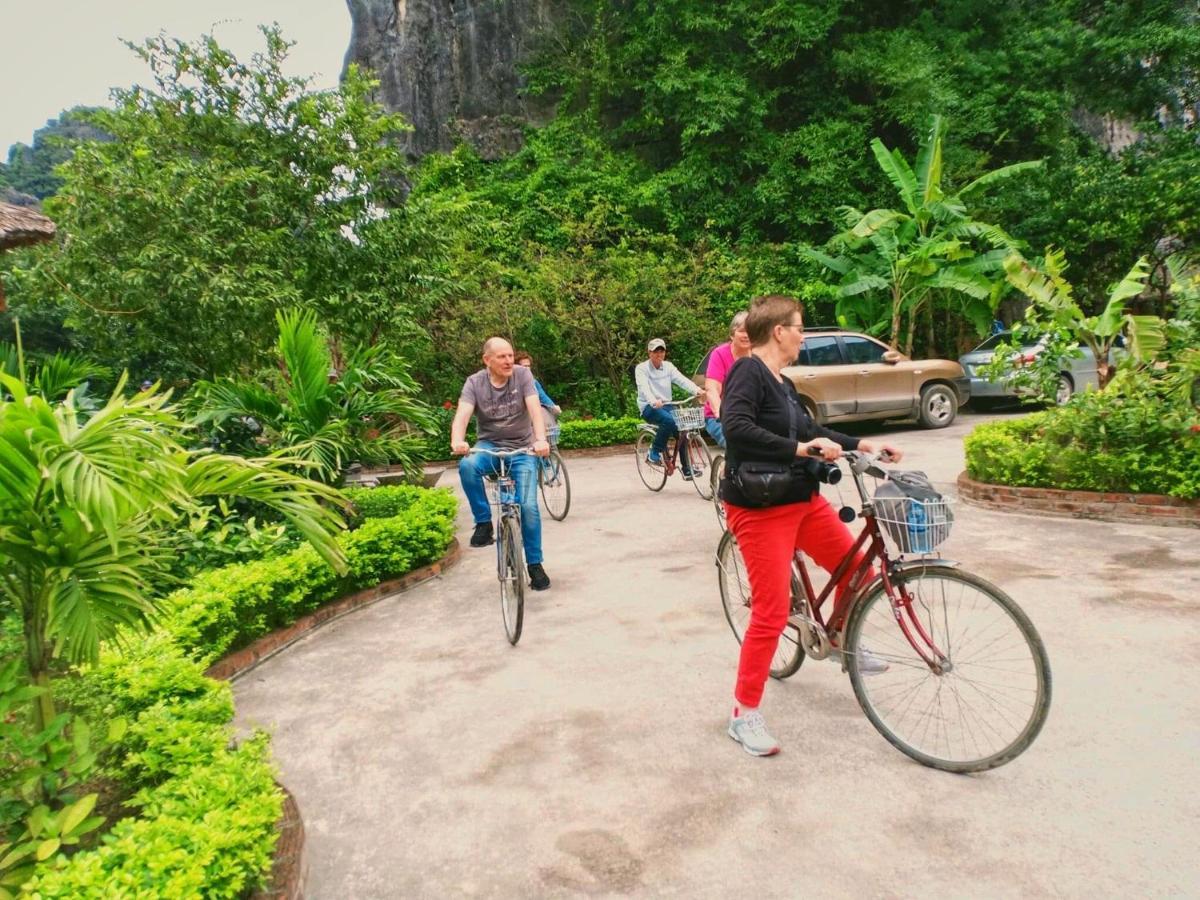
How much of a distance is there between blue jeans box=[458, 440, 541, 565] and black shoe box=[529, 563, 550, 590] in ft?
0.24

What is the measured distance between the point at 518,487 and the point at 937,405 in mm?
11531

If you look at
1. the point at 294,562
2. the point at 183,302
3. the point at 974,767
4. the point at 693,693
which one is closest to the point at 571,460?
the point at 183,302

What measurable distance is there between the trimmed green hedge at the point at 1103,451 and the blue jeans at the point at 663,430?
303 centimetres

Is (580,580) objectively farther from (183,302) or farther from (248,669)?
(183,302)

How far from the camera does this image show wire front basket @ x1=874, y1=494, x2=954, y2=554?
9.87 ft

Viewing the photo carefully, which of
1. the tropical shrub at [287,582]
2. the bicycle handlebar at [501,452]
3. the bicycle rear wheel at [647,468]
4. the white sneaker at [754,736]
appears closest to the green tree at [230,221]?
the bicycle rear wheel at [647,468]

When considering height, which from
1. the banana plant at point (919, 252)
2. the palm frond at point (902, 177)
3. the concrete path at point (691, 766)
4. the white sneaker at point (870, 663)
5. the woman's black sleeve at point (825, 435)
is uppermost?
the palm frond at point (902, 177)

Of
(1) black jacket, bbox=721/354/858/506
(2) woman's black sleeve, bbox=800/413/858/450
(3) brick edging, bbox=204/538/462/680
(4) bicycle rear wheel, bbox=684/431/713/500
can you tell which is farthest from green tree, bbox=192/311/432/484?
(2) woman's black sleeve, bbox=800/413/858/450

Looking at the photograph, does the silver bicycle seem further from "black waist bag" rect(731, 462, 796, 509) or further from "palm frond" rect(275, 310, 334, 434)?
"palm frond" rect(275, 310, 334, 434)

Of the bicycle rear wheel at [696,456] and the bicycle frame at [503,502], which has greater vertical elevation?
the bicycle frame at [503,502]

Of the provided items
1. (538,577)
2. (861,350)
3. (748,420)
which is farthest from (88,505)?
(861,350)

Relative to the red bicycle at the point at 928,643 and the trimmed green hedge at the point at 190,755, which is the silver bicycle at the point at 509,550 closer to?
the trimmed green hedge at the point at 190,755

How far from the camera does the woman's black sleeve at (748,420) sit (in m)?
3.22

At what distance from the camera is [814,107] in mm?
21453
